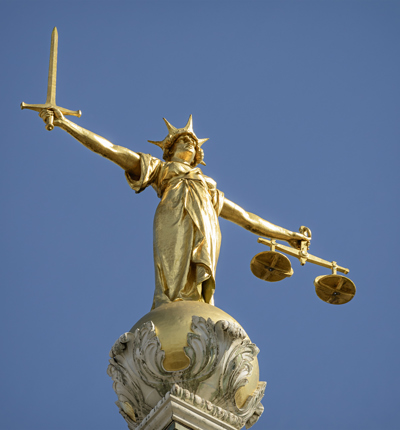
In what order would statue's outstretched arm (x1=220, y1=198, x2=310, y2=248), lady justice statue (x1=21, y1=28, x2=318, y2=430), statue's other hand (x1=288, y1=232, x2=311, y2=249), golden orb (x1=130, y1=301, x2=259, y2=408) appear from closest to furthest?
lady justice statue (x1=21, y1=28, x2=318, y2=430), golden orb (x1=130, y1=301, x2=259, y2=408), statue's outstretched arm (x1=220, y1=198, x2=310, y2=248), statue's other hand (x1=288, y1=232, x2=311, y2=249)

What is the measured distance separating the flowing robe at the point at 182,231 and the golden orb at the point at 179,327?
49 cm

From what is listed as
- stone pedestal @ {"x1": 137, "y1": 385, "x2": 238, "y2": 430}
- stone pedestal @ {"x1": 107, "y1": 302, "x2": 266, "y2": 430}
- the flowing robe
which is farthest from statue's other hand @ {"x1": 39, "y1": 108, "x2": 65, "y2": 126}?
stone pedestal @ {"x1": 137, "y1": 385, "x2": 238, "y2": 430}

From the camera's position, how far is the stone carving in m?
14.4

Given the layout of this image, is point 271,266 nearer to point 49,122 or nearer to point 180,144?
point 180,144

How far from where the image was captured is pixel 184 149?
1730 cm

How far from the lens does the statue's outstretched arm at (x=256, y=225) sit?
1753 centimetres

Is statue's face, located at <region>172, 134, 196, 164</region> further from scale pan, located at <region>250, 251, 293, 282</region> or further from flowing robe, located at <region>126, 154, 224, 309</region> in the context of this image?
scale pan, located at <region>250, 251, 293, 282</region>

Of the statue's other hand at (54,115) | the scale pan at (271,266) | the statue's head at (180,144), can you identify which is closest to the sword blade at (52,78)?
the statue's other hand at (54,115)

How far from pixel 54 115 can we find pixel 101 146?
89cm

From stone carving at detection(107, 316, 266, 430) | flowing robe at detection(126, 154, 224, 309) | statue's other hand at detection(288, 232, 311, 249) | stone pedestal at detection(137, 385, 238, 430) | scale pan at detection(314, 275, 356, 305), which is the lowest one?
stone pedestal at detection(137, 385, 238, 430)

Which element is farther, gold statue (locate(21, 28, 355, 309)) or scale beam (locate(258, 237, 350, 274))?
scale beam (locate(258, 237, 350, 274))

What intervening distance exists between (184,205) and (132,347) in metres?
2.38

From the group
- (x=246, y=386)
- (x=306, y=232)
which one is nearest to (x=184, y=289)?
(x=246, y=386)

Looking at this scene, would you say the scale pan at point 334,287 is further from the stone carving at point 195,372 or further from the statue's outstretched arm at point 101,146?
the statue's outstretched arm at point 101,146
